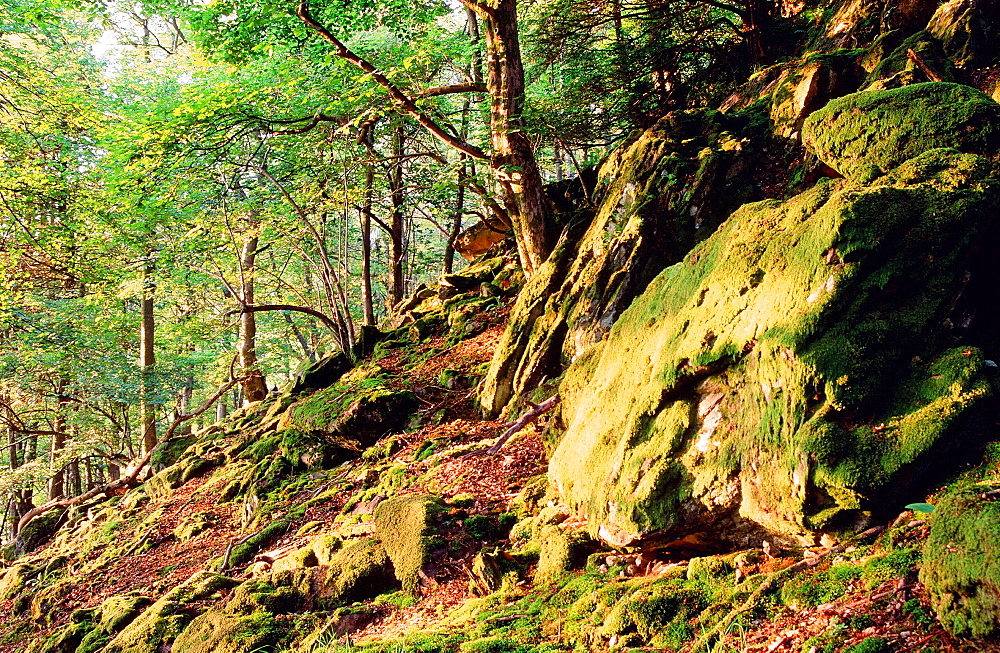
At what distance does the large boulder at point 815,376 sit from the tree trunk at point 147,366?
1156 cm

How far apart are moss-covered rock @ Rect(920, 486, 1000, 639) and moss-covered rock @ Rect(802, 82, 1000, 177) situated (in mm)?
2746

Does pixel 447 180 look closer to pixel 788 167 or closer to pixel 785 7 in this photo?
pixel 788 167

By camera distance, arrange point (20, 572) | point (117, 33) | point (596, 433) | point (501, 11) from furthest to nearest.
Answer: point (117, 33)
point (20, 572)
point (501, 11)
point (596, 433)

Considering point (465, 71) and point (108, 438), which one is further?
point (108, 438)

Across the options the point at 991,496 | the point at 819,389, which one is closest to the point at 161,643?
the point at 819,389

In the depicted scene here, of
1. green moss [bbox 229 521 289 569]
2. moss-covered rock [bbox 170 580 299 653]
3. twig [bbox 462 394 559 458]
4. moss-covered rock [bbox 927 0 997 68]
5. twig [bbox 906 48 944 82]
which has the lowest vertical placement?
moss-covered rock [bbox 170 580 299 653]

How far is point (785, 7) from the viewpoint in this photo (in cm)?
1035

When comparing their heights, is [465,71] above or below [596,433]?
above

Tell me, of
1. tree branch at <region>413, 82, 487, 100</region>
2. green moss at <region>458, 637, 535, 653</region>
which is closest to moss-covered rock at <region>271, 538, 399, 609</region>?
green moss at <region>458, 637, 535, 653</region>

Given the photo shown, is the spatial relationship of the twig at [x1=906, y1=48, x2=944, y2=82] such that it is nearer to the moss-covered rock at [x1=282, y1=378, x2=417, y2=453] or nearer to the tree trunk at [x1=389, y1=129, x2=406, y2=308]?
the moss-covered rock at [x1=282, y1=378, x2=417, y2=453]

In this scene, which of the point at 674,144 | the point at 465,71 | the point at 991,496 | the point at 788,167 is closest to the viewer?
the point at 991,496

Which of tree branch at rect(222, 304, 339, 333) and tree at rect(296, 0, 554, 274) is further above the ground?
tree at rect(296, 0, 554, 274)

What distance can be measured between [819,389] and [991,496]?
2.89 feet

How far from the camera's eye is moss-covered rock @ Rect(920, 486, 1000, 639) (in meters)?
2.09
